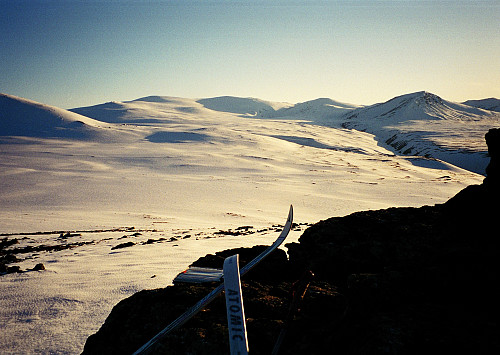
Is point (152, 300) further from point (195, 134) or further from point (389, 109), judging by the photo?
point (389, 109)

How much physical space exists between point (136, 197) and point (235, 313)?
84.0 feet

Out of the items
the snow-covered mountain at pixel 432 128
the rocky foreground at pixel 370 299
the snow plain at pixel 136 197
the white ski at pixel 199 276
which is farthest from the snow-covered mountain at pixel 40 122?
the snow-covered mountain at pixel 432 128

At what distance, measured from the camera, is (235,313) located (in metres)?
2.85

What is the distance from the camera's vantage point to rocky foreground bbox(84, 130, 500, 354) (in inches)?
106

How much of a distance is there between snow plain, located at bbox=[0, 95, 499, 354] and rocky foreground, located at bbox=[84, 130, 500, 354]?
7.48 feet

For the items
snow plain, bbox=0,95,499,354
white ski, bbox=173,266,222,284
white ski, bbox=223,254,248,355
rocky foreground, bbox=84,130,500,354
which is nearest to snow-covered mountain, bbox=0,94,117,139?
snow plain, bbox=0,95,499,354

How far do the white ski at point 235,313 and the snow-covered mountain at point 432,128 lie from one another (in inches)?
2464

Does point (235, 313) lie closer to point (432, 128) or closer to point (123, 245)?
point (123, 245)

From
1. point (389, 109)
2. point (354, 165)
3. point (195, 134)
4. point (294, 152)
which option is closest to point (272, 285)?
point (354, 165)

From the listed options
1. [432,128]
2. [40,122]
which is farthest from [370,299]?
[432,128]

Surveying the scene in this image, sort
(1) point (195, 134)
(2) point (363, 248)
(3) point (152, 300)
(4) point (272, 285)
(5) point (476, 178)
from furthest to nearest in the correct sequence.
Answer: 1. (1) point (195, 134)
2. (5) point (476, 178)
3. (2) point (363, 248)
4. (4) point (272, 285)
5. (3) point (152, 300)

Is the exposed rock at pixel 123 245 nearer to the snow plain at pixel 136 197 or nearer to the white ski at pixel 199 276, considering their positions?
the snow plain at pixel 136 197

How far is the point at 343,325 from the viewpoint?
306 cm

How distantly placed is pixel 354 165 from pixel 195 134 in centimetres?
3713
